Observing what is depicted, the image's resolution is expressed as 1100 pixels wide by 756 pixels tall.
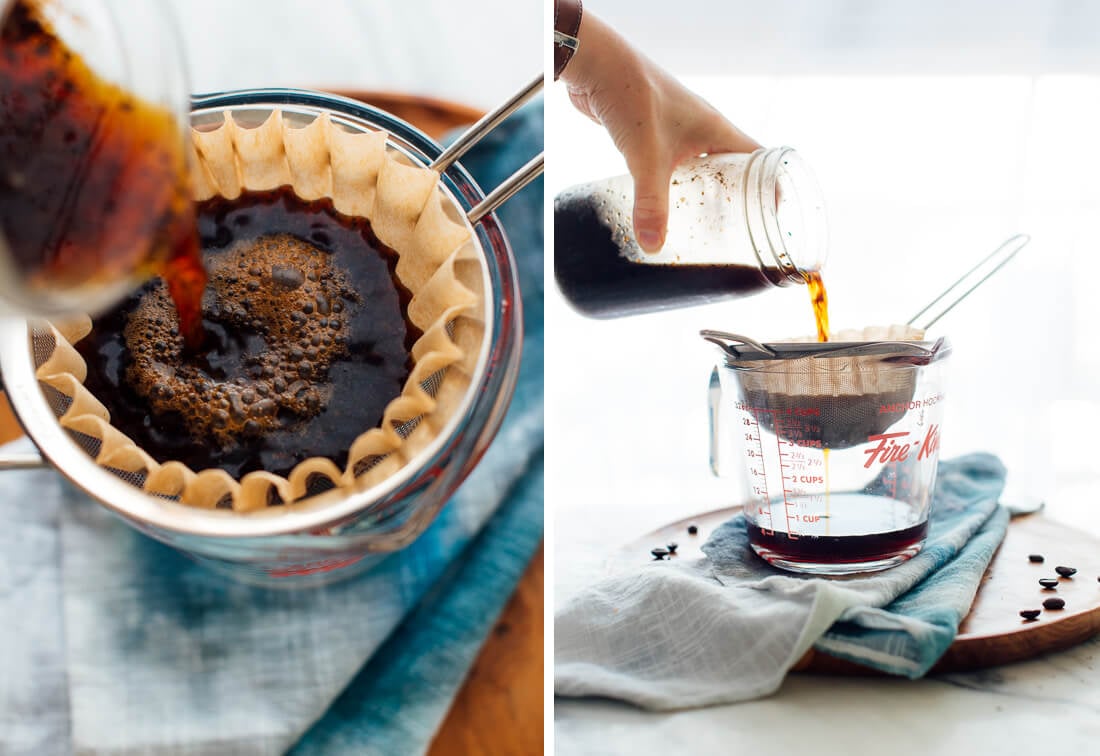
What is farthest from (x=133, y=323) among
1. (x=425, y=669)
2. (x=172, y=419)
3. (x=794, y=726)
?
(x=794, y=726)

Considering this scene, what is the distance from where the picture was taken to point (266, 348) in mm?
517

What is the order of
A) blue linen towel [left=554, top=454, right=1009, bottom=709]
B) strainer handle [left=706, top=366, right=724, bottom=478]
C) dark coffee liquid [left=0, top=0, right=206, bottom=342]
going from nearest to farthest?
dark coffee liquid [left=0, top=0, right=206, bottom=342], blue linen towel [left=554, top=454, right=1009, bottom=709], strainer handle [left=706, top=366, right=724, bottom=478]

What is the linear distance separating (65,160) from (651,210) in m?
0.35

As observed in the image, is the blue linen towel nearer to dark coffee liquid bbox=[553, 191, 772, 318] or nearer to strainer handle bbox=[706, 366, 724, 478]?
strainer handle bbox=[706, 366, 724, 478]

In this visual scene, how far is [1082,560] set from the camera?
0.64 m

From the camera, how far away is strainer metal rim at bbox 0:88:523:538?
1.48ft

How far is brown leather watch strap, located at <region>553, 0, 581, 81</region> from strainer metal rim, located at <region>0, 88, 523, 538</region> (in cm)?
17

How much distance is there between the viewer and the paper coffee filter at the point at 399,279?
0.47 meters

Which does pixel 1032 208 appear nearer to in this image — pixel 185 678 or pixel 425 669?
pixel 425 669

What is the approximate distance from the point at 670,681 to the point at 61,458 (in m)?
0.38

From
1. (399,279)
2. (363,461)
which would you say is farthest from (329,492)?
(399,279)

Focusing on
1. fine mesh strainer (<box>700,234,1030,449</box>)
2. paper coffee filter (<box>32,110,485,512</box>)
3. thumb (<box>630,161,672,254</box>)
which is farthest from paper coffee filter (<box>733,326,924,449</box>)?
paper coffee filter (<box>32,110,485,512</box>)

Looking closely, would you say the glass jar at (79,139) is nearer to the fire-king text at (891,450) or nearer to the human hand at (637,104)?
the human hand at (637,104)

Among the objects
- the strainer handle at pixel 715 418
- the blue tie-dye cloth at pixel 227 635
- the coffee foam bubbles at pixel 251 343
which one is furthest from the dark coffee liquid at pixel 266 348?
the strainer handle at pixel 715 418
